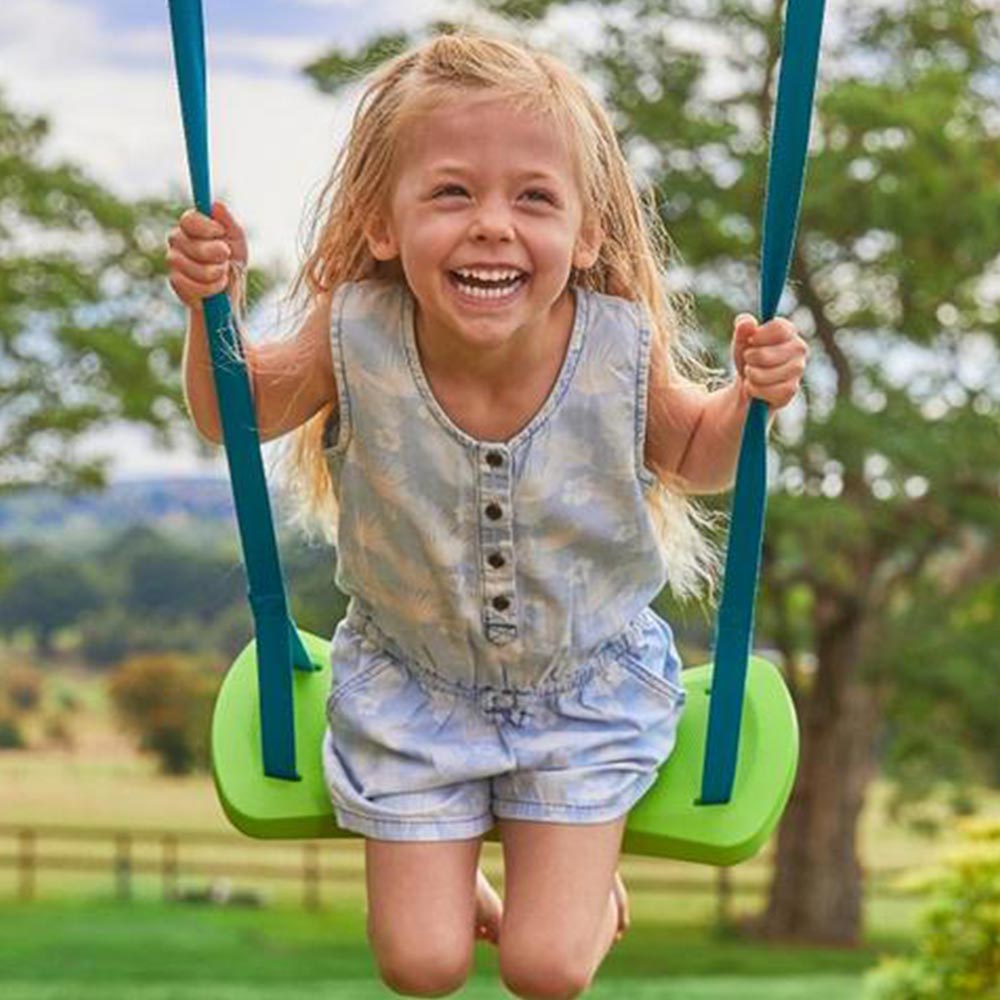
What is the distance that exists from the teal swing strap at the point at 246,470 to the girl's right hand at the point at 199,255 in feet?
0.06

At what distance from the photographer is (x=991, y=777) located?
67.4 feet

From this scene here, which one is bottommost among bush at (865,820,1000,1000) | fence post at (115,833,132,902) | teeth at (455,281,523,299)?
fence post at (115,833,132,902)

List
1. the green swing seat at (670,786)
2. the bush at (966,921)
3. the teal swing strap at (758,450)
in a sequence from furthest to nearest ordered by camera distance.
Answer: the bush at (966,921)
the green swing seat at (670,786)
the teal swing strap at (758,450)

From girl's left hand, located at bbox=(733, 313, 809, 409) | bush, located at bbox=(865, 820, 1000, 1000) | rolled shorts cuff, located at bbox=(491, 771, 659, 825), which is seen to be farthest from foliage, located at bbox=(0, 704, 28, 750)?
girl's left hand, located at bbox=(733, 313, 809, 409)

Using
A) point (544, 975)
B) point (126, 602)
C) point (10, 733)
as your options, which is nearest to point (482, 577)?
point (544, 975)

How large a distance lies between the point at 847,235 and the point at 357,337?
15418 mm

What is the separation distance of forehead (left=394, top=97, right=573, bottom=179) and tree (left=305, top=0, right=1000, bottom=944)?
530 inches

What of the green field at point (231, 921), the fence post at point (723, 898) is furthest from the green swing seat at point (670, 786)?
the fence post at point (723, 898)

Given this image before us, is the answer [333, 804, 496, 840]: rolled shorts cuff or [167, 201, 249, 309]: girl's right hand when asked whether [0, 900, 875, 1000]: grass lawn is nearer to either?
[333, 804, 496, 840]: rolled shorts cuff

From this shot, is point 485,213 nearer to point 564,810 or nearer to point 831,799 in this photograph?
point 564,810

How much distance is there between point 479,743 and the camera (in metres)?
3.34

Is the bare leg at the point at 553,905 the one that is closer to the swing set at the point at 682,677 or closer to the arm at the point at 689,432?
the swing set at the point at 682,677

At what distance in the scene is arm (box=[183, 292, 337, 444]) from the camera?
329cm

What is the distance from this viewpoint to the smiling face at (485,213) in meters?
3.08
